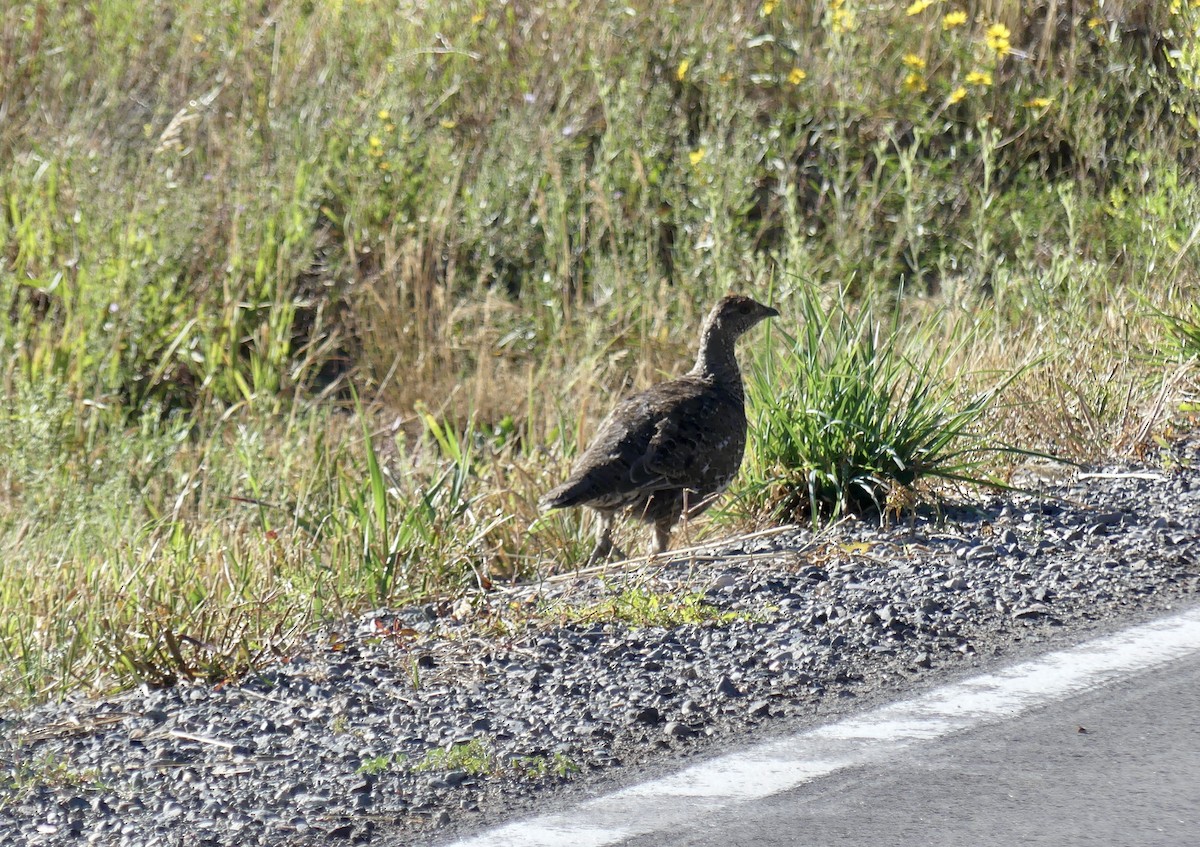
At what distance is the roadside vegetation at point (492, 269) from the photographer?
5.48 m

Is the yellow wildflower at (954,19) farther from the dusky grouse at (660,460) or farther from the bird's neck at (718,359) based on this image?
the dusky grouse at (660,460)

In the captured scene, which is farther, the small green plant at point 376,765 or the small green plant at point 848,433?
the small green plant at point 848,433

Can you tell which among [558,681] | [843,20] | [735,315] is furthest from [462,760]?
[843,20]

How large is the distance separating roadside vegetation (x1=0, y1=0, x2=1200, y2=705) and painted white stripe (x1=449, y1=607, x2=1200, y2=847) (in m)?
1.31

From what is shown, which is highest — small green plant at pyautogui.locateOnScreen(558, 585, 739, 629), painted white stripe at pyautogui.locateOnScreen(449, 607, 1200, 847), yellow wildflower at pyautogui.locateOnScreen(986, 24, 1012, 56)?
yellow wildflower at pyautogui.locateOnScreen(986, 24, 1012, 56)

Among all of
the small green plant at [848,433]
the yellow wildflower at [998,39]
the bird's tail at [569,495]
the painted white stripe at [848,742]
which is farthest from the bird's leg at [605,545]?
the yellow wildflower at [998,39]

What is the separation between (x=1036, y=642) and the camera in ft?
13.3

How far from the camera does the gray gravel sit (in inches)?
128

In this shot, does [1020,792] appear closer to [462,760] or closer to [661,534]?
[462,760]

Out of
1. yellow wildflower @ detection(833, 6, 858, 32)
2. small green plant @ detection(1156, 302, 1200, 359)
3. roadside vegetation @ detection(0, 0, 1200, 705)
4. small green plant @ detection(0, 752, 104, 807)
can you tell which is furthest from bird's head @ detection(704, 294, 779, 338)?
small green plant @ detection(0, 752, 104, 807)

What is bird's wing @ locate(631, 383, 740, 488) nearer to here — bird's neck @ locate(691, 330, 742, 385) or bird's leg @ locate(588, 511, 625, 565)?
bird's leg @ locate(588, 511, 625, 565)

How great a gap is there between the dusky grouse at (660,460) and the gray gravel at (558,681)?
48 cm

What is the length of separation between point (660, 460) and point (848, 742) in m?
2.22

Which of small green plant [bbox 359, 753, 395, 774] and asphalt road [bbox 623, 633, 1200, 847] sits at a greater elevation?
asphalt road [bbox 623, 633, 1200, 847]
